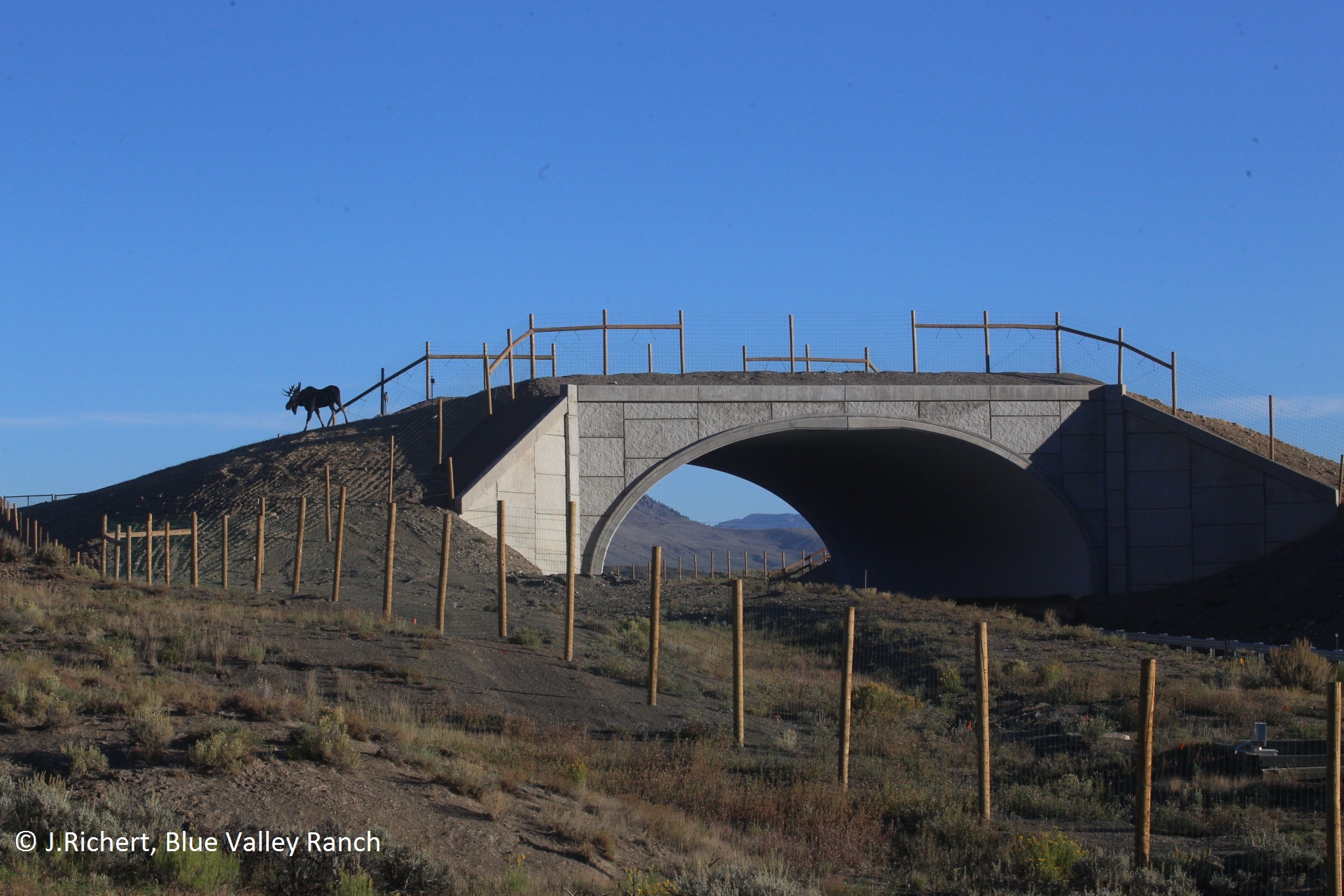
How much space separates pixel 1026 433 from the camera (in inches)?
1342

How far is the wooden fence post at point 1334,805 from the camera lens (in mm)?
8586

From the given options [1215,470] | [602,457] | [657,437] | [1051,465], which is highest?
[657,437]

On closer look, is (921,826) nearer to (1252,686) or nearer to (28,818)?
(28,818)

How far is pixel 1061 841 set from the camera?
9.85m

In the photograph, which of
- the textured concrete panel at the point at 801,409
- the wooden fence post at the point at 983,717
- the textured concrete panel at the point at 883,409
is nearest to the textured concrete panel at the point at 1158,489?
the textured concrete panel at the point at 883,409

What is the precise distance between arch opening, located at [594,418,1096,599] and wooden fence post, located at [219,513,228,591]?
8.84 m

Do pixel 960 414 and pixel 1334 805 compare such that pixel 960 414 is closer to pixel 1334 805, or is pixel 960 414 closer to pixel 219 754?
pixel 1334 805

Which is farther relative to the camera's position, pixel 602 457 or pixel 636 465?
pixel 636 465

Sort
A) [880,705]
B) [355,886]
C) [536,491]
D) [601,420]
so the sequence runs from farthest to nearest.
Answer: [601,420]
[536,491]
[880,705]
[355,886]

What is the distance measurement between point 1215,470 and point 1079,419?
143 inches

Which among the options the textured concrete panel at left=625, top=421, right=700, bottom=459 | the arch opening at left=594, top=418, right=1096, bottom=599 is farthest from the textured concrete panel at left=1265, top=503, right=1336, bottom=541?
the textured concrete panel at left=625, top=421, right=700, bottom=459

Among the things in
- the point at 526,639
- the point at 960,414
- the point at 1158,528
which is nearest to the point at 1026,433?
the point at 960,414

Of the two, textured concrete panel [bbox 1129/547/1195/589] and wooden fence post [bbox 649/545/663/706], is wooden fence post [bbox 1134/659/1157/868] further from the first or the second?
textured concrete panel [bbox 1129/547/1195/589]

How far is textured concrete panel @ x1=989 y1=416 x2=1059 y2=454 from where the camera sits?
111 ft
